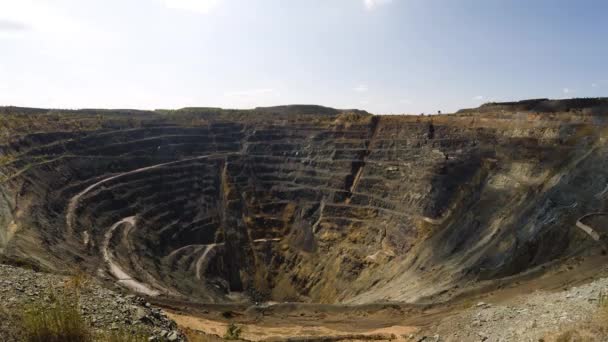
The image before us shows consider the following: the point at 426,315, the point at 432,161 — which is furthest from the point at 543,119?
the point at 426,315

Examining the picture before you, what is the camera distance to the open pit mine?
2841 centimetres

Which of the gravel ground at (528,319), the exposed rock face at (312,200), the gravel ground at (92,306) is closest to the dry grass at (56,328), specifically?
the gravel ground at (92,306)

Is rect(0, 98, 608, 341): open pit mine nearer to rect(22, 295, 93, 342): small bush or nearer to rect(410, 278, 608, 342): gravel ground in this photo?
rect(410, 278, 608, 342): gravel ground

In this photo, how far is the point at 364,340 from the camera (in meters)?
20.2

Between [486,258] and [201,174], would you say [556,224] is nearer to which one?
[486,258]

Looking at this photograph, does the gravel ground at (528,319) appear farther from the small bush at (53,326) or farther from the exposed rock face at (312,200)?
the exposed rock face at (312,200)

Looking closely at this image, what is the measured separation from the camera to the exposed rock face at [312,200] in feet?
102

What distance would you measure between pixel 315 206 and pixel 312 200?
4.09ft

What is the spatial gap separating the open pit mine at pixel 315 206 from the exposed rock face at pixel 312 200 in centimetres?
18

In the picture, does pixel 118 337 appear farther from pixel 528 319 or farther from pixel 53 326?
pixel 528 319

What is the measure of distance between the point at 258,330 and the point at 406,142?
34400 millimetres

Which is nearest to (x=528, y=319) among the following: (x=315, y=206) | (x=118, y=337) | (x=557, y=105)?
(x=118, y=337)

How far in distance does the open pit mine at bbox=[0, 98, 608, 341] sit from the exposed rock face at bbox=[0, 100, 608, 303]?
18 centimetres

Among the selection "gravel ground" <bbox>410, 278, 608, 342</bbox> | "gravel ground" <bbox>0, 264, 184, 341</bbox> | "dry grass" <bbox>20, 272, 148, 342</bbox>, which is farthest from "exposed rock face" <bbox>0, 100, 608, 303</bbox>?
"dry grass" <bbox>20, 272, 148, 342</bbox>
